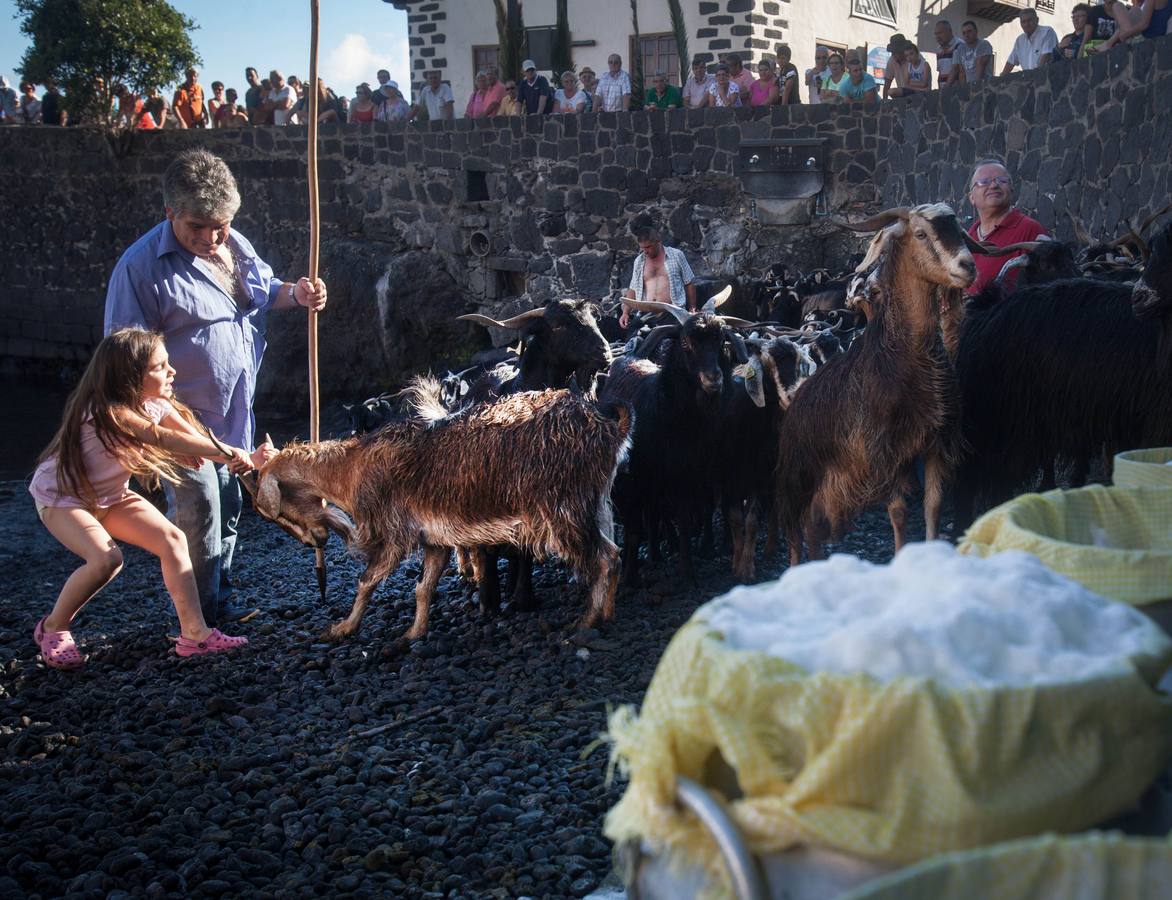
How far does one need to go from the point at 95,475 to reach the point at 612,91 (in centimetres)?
1433

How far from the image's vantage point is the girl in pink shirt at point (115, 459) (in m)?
5.16

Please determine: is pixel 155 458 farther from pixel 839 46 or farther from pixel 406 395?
pixel 839 46

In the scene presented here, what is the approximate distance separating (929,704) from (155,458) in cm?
472

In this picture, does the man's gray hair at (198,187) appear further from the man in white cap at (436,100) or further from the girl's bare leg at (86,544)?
the man in white cap at (436,100)

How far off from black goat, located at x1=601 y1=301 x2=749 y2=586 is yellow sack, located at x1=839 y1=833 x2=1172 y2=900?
489cm

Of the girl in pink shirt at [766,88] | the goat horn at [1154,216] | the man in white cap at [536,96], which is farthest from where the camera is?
the man in white cap at [536,96]

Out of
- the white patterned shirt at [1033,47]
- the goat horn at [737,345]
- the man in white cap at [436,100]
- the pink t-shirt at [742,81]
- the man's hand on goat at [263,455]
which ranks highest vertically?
the man in white cap at [436,100]

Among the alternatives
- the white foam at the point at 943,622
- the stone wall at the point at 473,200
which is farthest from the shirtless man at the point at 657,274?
the white foam at the point at 943,622

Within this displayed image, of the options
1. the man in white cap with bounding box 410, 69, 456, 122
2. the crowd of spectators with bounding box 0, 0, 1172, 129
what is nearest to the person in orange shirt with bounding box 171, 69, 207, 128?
the crowd of spectators with bounding box 0, 0, 1172, 129

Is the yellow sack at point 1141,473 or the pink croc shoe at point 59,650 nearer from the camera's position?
the yellow sack at point 1141,473

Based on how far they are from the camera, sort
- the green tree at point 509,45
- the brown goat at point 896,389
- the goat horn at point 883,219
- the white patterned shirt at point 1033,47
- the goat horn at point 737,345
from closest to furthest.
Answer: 1. the brown goat at point 896,389
2. the goat horn at point 883,219
3. the goat horn at point 737,345
4. the white patterned shirt at point 1033,47
5. the green tree at point 509,45

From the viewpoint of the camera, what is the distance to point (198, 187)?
18.3ft

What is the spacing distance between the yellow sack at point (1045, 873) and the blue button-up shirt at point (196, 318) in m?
5.19

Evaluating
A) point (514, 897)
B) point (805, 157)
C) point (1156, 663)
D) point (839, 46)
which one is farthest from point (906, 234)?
point (839, 46)
